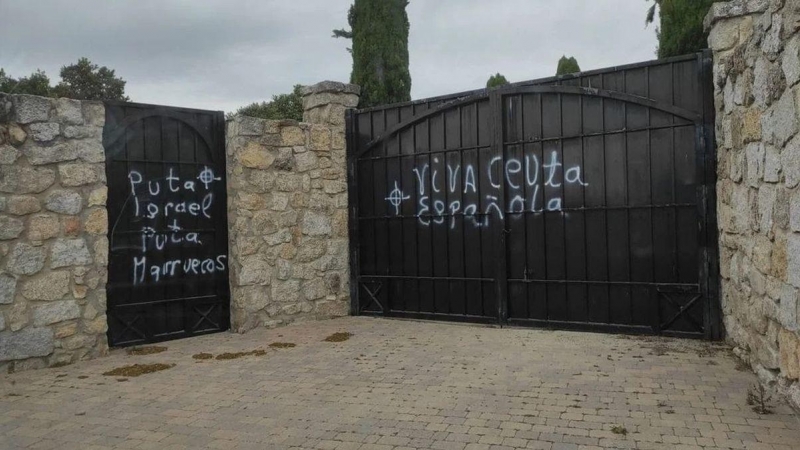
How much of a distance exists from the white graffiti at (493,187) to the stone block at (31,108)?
376cm

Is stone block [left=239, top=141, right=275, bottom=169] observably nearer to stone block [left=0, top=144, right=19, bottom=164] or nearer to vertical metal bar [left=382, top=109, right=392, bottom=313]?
vertical metal bar [left=382, top=109, right=392, bottom=313]

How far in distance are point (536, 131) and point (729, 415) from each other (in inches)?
142

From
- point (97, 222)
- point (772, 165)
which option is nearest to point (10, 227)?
point (97, 222)

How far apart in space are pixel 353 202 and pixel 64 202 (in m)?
3.34

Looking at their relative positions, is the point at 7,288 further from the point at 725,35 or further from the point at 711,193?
the point at 725,35

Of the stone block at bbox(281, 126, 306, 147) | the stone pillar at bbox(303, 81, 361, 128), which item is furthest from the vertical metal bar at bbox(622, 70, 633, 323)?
→ the stone block at bbox(281, 126, 306, 147)

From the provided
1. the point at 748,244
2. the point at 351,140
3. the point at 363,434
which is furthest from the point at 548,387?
→ the point at 351,140

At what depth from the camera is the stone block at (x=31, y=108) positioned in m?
5.37

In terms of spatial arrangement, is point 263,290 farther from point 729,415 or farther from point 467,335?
point 729,415

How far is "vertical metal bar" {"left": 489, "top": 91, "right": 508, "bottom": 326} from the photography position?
6715 millimetres

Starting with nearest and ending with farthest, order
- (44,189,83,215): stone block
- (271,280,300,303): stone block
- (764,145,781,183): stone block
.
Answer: (764,145,781,183): stone block, (44,189,83,215): stone block, (271,280,300,303): stone block

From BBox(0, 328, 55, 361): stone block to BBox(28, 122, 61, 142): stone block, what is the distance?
168 cm

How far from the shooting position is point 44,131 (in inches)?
217

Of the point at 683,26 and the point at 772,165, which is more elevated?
the point at 683,26
